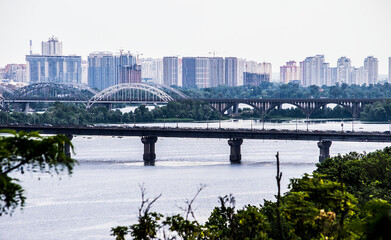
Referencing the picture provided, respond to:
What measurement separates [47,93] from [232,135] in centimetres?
9630

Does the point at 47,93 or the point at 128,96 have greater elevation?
the point at 47,93

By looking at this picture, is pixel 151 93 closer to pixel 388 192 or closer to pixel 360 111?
pixel 360 111

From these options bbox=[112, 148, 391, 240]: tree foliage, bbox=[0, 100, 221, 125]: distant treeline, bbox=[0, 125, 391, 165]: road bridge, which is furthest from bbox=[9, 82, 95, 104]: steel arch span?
bbox=[112, 148, 391, 240]: tree foliage

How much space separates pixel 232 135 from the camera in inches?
2975

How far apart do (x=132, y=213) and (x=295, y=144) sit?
55.9 metres

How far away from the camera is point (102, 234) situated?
113 feet

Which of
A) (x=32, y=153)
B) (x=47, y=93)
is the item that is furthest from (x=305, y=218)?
(x=47, y=93)

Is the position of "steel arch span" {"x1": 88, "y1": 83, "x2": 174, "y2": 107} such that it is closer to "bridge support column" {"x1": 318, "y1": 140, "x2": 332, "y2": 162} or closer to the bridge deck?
the bridge deck

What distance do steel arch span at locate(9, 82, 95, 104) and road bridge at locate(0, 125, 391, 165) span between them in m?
67.5

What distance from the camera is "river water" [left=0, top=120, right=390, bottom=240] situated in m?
37.5

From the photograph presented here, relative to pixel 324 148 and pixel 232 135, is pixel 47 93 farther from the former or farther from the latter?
pixel 324 148

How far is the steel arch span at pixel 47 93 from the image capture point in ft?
506

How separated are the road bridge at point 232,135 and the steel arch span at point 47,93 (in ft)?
221

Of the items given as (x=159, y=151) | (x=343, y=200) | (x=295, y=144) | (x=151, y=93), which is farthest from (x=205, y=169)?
(x=151, y=93)
